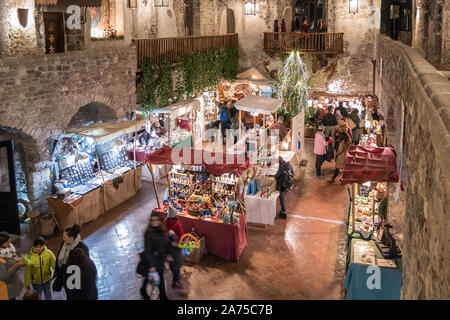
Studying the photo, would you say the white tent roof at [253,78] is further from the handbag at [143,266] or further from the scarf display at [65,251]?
the scarf display at [65,251]

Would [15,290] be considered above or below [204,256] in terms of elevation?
above

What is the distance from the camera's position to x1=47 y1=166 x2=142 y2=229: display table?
411 inches

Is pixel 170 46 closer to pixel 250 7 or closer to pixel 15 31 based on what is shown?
pixel 15 31

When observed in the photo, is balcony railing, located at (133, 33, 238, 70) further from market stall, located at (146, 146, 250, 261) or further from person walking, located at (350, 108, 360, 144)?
person walking, located at (350, 108, 360, 144)

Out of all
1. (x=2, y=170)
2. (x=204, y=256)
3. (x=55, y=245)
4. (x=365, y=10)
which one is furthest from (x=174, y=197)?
(x=365, y=10)

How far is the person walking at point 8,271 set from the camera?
6348 millimetres

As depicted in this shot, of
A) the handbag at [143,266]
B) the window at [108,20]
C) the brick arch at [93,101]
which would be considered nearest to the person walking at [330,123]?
the brick arch at [93,101]

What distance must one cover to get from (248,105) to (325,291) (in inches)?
282

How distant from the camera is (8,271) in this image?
6.45m

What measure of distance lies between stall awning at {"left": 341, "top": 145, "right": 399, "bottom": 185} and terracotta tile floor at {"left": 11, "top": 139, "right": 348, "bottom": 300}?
6.12 feet

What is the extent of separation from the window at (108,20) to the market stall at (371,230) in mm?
10704
